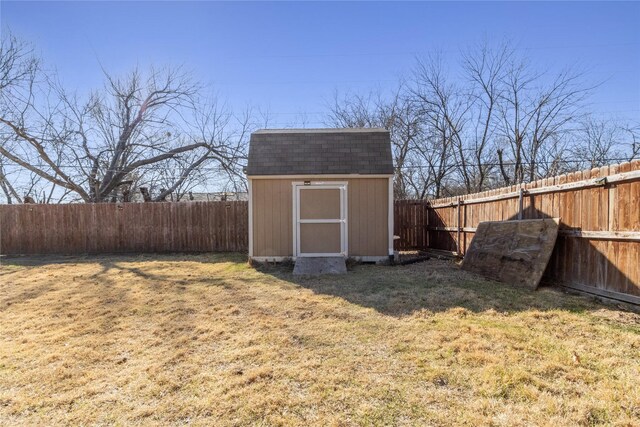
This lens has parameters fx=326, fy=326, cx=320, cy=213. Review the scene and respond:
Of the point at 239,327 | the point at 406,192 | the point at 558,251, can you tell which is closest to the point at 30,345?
the point at 239,327

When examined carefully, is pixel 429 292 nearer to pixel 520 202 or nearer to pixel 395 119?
pixel 520 202

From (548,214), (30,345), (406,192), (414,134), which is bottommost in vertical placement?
(30,345)

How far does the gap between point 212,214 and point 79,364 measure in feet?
26.6

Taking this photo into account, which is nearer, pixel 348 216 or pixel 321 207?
pixel 348 216

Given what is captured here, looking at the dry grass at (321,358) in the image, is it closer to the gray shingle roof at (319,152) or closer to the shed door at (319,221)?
the shed door at (319,221)

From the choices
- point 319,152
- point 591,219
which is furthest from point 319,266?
point 591,219

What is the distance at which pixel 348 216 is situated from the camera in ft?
24.6

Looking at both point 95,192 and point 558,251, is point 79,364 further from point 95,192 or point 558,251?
point 95,192

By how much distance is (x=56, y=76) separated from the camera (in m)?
13.6

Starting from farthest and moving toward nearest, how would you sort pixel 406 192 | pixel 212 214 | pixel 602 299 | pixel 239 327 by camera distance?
pixel 406 192, pixel 212 214, pixel 602 299, pixel 239 327

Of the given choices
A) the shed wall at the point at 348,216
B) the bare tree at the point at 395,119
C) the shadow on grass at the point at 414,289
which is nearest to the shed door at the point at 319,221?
the shed wall at the point at 348,216

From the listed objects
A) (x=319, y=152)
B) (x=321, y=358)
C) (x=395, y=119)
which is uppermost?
(x=395, y=119)

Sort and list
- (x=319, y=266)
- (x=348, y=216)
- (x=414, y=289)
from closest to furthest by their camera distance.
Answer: (x=414, y=289) < (x=319, y=266) < (x=348, y=216)

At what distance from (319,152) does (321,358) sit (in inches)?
227
